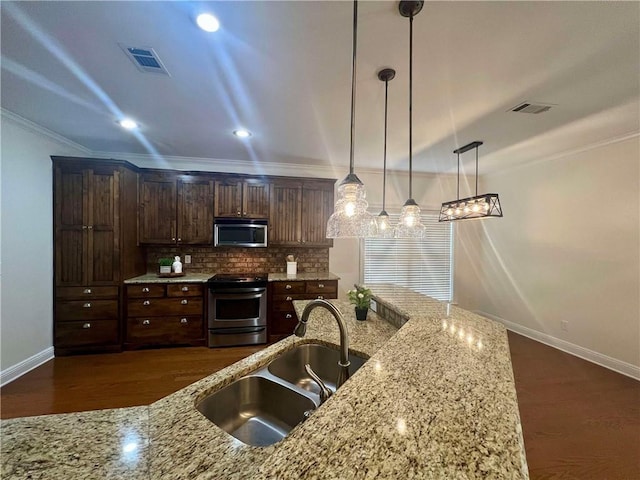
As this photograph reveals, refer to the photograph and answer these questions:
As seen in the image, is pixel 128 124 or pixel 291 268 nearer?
pixel 128 124

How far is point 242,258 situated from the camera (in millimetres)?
4250

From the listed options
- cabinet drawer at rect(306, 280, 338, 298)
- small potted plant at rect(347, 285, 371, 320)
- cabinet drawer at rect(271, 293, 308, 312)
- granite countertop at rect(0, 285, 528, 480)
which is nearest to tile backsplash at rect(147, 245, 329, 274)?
cabinet drawer at rect(306, 280, 338, 298)

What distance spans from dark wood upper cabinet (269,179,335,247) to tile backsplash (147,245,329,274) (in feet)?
1.11

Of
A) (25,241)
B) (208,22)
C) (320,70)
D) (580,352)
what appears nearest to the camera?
(208,22)

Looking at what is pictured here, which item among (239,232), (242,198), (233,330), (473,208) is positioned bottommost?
(233,330)

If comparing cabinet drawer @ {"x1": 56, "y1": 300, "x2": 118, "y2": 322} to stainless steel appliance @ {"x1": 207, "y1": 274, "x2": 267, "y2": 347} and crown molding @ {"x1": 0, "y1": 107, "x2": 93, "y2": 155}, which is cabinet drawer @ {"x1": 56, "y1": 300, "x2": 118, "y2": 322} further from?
crown molding @ {"x1": 0, "y1": 107, "x2": 93, "y2": 155}

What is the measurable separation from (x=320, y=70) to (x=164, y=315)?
3325mm

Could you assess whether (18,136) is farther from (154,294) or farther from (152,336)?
(152,336)

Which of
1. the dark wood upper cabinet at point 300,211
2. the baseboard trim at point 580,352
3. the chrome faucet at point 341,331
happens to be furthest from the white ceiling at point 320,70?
the baseboard trim at point 580,352

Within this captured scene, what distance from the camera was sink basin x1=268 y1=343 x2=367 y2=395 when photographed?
5.08ft

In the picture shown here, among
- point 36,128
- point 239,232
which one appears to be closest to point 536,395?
point 239,232

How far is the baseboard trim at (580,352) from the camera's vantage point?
2.94m

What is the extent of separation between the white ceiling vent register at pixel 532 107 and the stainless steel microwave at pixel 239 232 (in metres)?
3.15

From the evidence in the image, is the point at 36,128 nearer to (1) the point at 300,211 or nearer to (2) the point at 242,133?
(2) the point at 242,133
